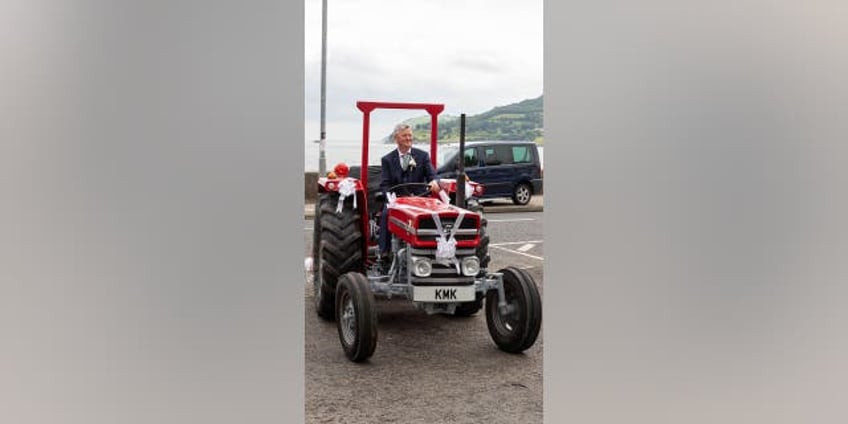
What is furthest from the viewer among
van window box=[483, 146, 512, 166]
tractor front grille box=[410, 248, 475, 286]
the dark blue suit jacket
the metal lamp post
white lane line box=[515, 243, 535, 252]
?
van window box=[483, 146, 512, 166]

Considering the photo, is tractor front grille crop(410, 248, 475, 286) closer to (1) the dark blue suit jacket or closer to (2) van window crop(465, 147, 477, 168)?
(1) the dark blue suit jacket

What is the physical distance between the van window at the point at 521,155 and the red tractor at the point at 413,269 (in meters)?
8.33

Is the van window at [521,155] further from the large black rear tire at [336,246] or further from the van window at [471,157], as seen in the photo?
the large black rear tire at [336,246]

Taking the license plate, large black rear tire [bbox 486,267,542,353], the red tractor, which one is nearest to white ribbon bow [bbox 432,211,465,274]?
the red tractor

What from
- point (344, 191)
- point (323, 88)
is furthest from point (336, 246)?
point (323, 88)

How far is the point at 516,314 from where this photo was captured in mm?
4551

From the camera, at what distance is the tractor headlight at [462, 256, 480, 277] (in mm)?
4617

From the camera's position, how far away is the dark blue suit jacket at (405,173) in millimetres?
5176

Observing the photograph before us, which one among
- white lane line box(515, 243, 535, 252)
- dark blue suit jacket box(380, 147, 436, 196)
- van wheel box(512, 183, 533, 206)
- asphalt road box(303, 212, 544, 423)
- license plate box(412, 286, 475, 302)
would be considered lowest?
asphalt road box(303, 212, 544, 423)

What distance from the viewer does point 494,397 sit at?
3.87m
